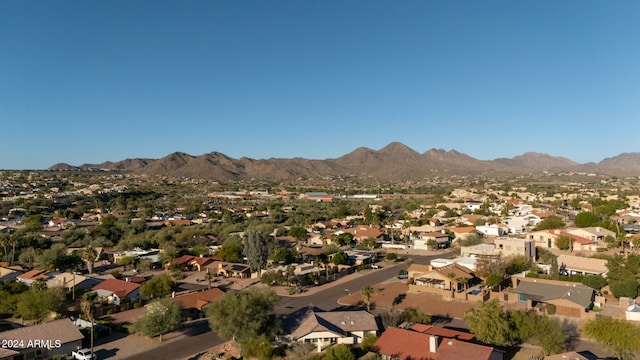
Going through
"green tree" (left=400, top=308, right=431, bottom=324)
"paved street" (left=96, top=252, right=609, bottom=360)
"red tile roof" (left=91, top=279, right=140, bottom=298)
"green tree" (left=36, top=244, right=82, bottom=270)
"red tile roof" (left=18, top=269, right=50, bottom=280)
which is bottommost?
"paved street" (left=96, top=252, right=609, bottom=360)

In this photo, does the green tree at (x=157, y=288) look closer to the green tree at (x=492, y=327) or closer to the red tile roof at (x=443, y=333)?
the red tile roof at (x=443, y=333)

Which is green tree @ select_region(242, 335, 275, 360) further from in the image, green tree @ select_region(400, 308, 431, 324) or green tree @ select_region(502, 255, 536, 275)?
green tree @ select_region(502, 255, 536, 275)

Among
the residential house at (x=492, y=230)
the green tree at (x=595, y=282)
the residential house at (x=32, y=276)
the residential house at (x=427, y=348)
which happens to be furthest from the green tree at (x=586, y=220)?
the residential house at (x=32, y=276)

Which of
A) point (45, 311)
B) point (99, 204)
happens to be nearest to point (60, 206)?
point (99, 204)

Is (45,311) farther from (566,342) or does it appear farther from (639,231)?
(639,231)

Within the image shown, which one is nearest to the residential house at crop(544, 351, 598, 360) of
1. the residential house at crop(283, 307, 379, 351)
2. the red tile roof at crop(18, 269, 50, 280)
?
the residential house at crop(283, 307, 379, 351)
